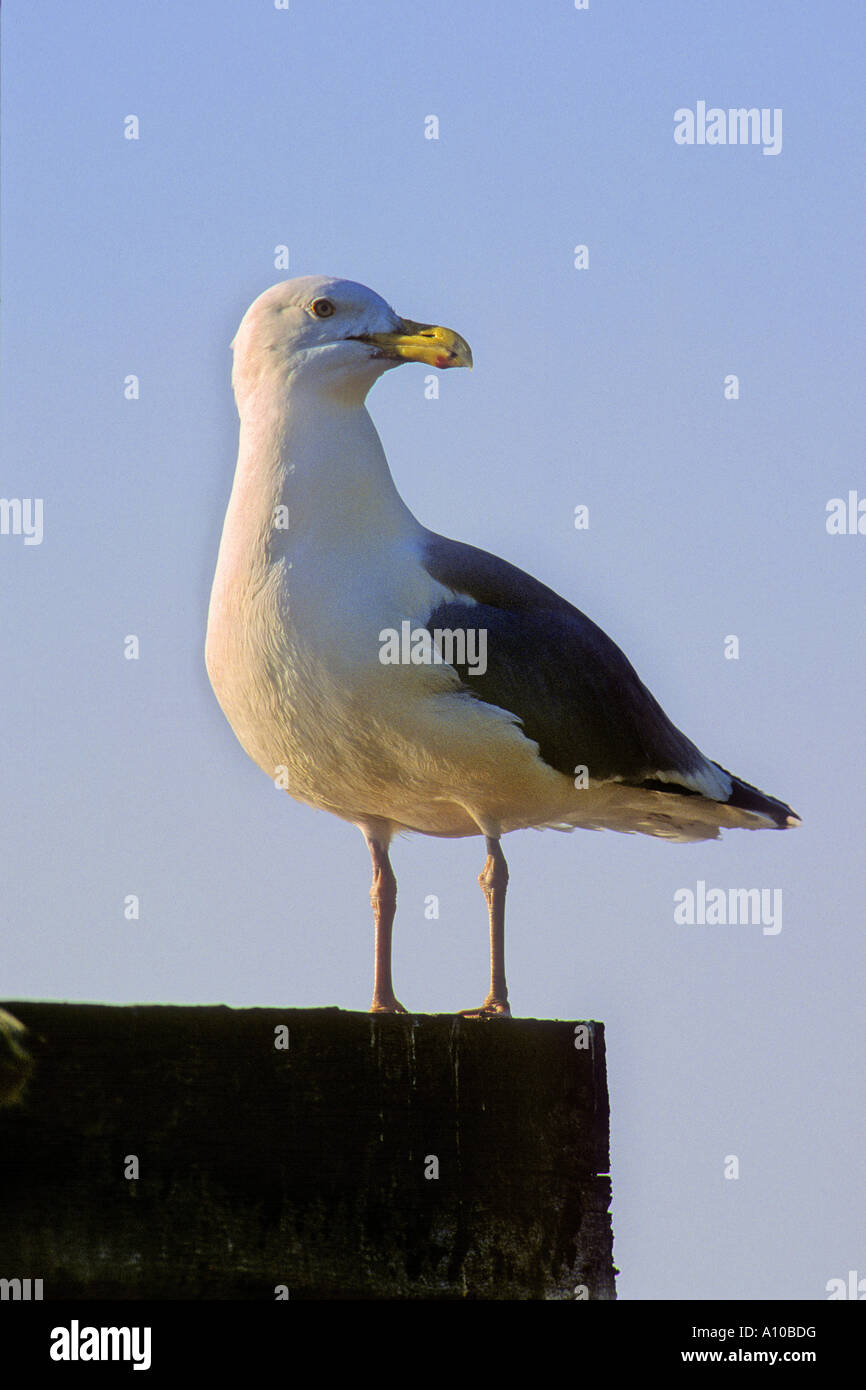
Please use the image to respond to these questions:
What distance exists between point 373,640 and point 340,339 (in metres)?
1.66

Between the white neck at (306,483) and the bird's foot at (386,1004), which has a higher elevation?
the white neck at (306,483)

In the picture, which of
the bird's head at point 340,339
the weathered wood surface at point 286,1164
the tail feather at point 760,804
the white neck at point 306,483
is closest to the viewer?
the weathered wood surface at point 286,1164

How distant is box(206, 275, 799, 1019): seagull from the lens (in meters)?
10.1

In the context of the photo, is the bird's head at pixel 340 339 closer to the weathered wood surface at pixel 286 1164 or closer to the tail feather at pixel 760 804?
the tail feather at pixel 760 804

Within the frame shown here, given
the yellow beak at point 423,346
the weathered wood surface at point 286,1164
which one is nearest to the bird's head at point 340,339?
the yellow beak at point 423,346

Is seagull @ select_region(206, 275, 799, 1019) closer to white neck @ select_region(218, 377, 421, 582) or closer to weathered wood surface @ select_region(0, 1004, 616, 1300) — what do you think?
white neck @ select_region(218, 377, 421, 582)

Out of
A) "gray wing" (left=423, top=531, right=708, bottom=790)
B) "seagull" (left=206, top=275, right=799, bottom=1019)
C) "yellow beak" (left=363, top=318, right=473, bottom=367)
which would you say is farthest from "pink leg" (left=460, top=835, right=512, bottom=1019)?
"yellow beak" (left=363, top=318, right=473, bottom=367)

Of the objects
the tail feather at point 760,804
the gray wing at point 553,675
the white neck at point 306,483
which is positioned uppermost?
the white neck at point 306,483

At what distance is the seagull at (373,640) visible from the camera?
10109 millimetres

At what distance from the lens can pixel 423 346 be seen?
1070 centimetres

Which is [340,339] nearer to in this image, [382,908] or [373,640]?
[373,640]

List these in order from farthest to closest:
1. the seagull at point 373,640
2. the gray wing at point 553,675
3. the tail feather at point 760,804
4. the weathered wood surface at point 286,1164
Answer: the tail feather at point 760,804 → the gray wing at point 553,675 → the seagull at point 373,640 → the weathered wood surface at point 286,1164
